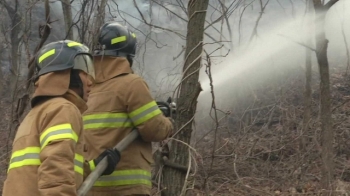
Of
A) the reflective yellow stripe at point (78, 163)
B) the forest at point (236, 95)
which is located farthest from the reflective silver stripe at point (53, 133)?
the forest at point (236, 95)

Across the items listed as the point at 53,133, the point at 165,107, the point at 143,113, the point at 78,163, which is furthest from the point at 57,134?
the point at 165,107

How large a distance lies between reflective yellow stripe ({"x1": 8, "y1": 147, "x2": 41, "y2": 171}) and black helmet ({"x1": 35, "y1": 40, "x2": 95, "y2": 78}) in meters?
0.45

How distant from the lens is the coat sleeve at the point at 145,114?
3.48 metres

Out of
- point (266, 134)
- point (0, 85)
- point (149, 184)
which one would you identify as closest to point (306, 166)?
point (266, 134)

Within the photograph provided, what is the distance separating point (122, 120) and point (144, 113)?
0.18 meters

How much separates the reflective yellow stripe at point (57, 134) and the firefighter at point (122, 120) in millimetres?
1046

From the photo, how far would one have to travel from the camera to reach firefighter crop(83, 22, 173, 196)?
3.50 m

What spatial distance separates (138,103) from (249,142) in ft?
17.8

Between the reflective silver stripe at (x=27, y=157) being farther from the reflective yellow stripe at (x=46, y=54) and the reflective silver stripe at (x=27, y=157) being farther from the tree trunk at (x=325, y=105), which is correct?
the tree trunk at (x=325, y=105)

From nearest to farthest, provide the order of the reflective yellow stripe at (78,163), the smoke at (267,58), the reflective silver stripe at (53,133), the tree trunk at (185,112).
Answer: the reflective silver stripe at (53,133)
the reflective yellow stripe at (78,163)
the tree trunk at (185,112)
the smoke at (267,58)

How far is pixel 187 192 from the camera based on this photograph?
3984mm

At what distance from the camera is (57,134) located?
8.02 ft

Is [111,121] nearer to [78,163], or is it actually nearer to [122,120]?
[122,120]

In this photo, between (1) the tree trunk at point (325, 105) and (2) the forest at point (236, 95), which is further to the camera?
(1) the tree trunk at point (325, 105)
